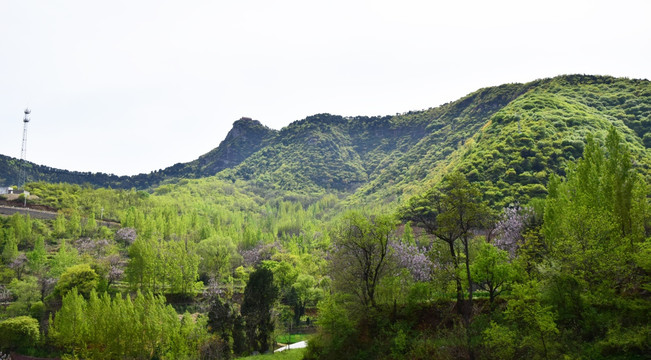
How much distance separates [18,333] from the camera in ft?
177

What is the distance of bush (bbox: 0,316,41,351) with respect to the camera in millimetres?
53281

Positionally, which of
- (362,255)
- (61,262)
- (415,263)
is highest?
(362,255)

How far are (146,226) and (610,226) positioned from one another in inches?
3868

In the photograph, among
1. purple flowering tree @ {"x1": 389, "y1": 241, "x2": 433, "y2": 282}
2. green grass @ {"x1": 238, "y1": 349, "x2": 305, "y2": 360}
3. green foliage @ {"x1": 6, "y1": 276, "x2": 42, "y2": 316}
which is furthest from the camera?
green foliage @ {"x1": 6, "y1": 276, "x2": 42, "y2": 316}

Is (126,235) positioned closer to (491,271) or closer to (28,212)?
(28,212)

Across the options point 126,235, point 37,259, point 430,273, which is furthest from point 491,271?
point 126,235

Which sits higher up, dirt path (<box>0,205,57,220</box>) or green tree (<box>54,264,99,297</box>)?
dirt path (<box>0,205,57,220</box>)

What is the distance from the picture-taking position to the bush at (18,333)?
53281 millimetres

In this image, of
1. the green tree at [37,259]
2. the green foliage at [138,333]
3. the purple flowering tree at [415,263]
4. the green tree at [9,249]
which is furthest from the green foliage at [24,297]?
the purple flowering tree at [415,263]

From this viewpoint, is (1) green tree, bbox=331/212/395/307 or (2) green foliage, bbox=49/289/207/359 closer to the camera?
(1) green tree, bbox=331/212/395/307

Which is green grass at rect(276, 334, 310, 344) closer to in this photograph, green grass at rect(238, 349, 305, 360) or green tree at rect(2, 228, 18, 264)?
green grass at rect(238, 349, 305, 360)

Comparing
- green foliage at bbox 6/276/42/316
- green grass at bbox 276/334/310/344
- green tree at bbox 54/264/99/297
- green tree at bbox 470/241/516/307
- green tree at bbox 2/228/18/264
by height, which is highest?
green tree at bbox 470/241/516/307

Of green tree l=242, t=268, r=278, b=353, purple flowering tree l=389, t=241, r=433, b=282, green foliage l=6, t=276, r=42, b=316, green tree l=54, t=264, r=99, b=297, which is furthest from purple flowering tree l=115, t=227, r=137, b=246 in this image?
purple flowering tree l=389, t=241, r=433, b=282

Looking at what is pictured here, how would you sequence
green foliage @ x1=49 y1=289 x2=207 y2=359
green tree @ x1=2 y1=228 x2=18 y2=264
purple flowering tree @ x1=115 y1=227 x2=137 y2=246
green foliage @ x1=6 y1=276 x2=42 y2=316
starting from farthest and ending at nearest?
purple flowering tree @ x1=115 y1=227 x2=137 y2=246, green tree @ x1=2 y1=228 x2=18 y2=264, green foliage @ x1=6 y1=276 x2=42 y2=316, green foliage @ x1=49 y1=289 x2=207 y2=359
